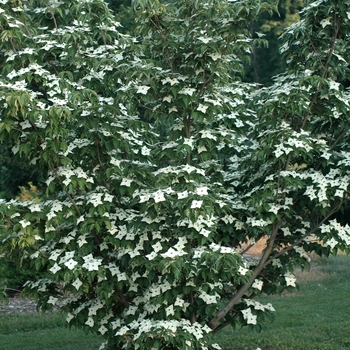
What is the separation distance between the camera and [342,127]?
4562mm

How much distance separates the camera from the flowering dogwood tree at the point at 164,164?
3928 mm

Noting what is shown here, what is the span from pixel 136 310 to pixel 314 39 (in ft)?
7.64

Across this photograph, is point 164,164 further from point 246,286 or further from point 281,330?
point 281,330

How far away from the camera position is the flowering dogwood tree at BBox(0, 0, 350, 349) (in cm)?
393

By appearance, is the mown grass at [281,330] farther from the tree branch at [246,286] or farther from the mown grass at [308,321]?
the tree branch at [246,286]

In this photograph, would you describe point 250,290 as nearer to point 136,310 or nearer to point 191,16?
point 136,310

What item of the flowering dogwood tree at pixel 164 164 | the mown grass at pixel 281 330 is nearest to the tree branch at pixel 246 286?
the flowering dogwood tree at pixel 164 164

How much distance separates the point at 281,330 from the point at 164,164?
278 cm

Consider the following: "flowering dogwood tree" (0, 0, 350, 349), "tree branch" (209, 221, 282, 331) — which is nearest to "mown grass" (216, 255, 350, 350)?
"tree branch" (209, 221, 282, 331)

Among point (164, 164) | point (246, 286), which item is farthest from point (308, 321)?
point (164, 164)

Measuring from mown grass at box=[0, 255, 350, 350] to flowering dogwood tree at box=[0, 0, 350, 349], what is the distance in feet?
3.30

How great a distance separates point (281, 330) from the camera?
6555mm

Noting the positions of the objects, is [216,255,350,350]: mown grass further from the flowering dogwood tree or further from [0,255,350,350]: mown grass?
the flowering dogwood tree

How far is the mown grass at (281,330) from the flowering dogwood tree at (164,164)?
39.6 inches
